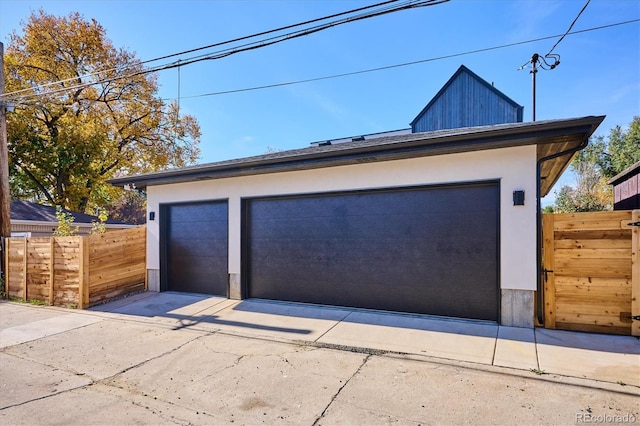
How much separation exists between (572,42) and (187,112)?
19.0 meters

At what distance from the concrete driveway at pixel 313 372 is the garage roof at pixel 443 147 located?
264cm

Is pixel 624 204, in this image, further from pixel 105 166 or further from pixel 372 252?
pixel 105 166

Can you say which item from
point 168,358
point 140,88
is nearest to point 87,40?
point 140,88

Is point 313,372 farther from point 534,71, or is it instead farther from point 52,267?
point 534,71

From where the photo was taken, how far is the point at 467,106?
1759 centimetres

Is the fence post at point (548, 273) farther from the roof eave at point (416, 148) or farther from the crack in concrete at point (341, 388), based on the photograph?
the crack in concrete at point (341, 388)

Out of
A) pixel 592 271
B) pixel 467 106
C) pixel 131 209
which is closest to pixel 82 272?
pixel 592 271

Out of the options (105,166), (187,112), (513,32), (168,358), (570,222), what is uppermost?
(187,112)

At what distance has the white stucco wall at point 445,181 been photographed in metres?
4.65

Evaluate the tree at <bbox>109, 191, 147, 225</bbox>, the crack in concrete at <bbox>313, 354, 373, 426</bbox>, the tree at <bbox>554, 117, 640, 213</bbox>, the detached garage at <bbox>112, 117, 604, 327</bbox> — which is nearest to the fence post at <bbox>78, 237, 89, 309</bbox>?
the detached garage at <bbox>112, 117, 604, 327</bbox>

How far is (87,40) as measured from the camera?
16.7 m

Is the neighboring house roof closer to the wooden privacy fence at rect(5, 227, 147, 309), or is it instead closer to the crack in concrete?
the wooden privacy fence at rect(5, 227, 147, 309)

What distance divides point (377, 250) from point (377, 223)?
18.8 inches

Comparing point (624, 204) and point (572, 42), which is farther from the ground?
point (572, 42)
